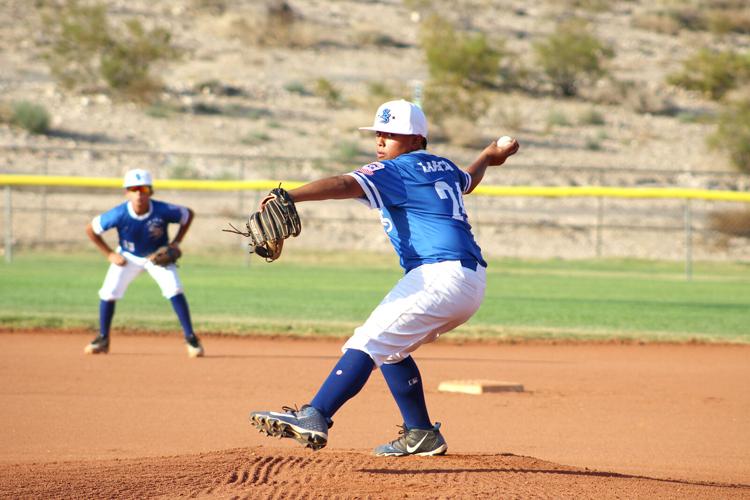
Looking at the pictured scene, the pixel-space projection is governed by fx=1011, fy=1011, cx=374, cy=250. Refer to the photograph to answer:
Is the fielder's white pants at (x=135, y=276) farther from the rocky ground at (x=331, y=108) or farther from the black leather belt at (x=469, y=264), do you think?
the rocky ground at (x=331, y=108)

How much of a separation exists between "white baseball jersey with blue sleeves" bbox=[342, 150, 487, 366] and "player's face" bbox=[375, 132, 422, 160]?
14 centimetres

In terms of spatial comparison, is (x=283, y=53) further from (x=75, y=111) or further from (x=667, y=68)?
(x=667, y=68)

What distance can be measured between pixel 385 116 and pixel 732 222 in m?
23.7

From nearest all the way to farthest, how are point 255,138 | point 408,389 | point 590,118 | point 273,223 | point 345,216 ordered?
Answer: point 273,223 < point 408,389 < point 345,216 < point 255,138 < point 590,118

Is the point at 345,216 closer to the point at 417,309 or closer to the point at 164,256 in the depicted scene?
the point at 164,256

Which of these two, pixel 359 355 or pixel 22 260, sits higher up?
pixel 359 355

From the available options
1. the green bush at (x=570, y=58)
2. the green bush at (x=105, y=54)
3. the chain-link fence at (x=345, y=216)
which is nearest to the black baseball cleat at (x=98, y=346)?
the chain-link fence at (x=345, y=216)

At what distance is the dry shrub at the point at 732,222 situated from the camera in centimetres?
2631

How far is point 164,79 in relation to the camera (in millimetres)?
36969

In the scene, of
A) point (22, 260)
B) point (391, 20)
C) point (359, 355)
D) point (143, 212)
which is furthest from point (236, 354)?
point (391, 20)

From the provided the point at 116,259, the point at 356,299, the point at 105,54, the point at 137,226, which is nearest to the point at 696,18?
the point at 105,54

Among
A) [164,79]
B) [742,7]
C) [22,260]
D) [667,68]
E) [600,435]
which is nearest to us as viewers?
[600,435]

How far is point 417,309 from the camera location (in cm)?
466

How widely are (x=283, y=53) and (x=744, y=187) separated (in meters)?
19.1
